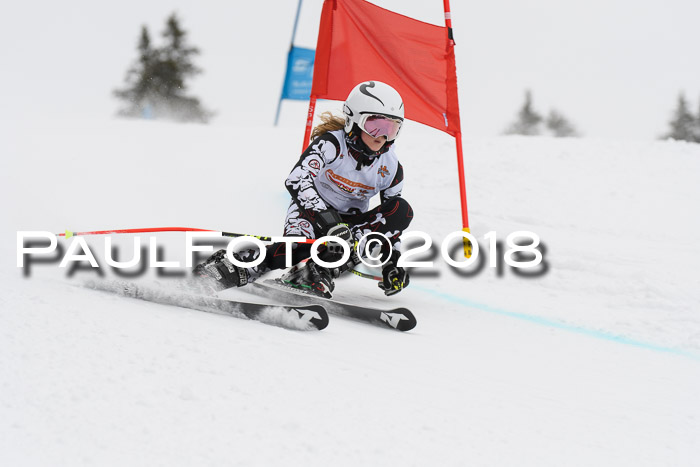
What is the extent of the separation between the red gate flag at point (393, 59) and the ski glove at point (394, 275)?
1.78 metres

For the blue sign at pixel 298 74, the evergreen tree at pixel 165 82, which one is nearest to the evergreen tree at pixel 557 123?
the evergreen tree at pixel 165 82

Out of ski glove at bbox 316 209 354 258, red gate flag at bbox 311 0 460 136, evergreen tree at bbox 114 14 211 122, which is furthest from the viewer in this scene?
evergreen tree at bbox 114 14 211 122

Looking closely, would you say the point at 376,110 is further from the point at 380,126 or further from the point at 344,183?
the point at 344,183

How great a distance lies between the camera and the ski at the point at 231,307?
2.80 meters

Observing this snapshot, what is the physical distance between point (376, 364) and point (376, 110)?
1741mm

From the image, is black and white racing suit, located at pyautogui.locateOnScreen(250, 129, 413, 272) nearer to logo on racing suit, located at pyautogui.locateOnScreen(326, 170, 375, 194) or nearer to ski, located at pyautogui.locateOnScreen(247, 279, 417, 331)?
logo on racing suit, located at pyautogui.locateOnScreen(326, 170, 375, 194)

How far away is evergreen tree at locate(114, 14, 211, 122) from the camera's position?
28.2m

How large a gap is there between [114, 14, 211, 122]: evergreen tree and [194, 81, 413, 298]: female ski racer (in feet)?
84.4

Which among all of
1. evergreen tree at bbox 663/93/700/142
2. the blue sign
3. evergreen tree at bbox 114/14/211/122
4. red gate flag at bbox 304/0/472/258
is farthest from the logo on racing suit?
evergreen tree at bbox 663/93/700/142

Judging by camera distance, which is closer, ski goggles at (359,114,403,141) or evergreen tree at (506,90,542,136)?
ski goggles at (359,114,403,141)

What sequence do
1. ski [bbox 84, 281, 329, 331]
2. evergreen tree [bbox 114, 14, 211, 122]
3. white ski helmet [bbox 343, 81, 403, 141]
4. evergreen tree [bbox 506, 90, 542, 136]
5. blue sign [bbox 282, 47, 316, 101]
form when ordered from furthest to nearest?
evergreen tree [bbox 506, 90, 542, 136]
evergreen tree [bbox 114, 14, 211, 122]
blue sign [bbox 282, 47, 316, 101]
white ski helmet [bbox 343, 81, 403, 141]
ski [bbox 84, 281, 329, 331]

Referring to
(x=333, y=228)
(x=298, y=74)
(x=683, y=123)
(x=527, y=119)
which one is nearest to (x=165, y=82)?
(x=298, y=74)

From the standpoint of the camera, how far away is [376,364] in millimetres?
2391

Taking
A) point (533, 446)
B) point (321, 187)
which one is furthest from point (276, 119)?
point (533, 446)
